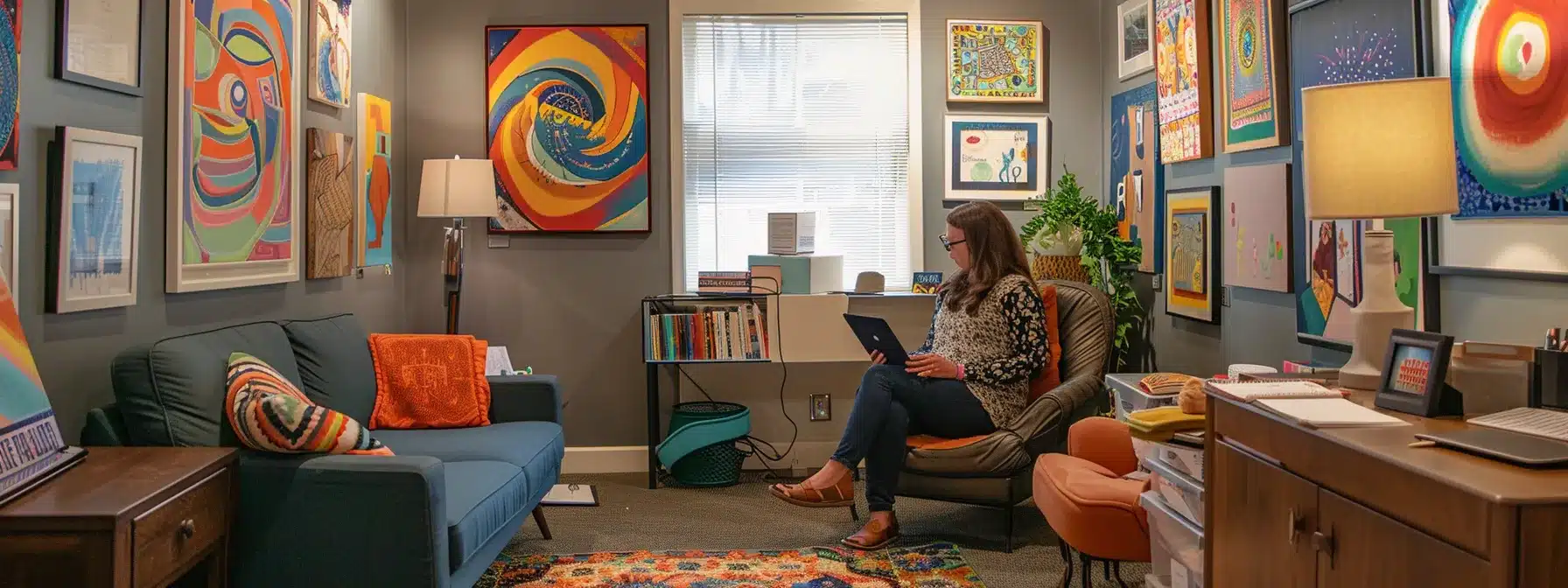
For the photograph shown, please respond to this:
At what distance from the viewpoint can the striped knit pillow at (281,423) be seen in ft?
9.17

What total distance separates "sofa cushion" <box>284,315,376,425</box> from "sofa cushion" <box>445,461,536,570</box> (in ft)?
1.78

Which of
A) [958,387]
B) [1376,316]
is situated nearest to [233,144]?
[958,387]

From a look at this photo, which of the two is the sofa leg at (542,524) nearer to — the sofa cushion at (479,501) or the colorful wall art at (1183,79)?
the sofa cushion at (479,501)

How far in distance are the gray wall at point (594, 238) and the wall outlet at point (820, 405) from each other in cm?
22

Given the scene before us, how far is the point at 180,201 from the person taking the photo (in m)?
3.25

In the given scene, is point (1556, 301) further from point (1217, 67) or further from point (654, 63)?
→ point (654, 63)

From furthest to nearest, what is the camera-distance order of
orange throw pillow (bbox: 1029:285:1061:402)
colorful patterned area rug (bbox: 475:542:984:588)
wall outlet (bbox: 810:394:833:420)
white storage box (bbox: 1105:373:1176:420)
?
wall outlet (bbox: 810:394:833:420) < orange throw pillow (bbox: 1029:285:1061:402) < colorful patterned area rug (bbox: 475:542:984:588) < white storage box (bbox: 1105:373:1176:420)

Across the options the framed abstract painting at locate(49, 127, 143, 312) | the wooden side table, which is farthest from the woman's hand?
the framed abstract painting at locate(49, 127, 143, 312)

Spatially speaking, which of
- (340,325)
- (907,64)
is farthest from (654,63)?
(340,325)

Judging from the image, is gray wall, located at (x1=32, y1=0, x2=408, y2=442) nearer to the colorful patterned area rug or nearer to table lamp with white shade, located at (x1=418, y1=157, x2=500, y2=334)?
table lamp with white shade, located at (x1=418, y1=157, x2=500, y2=334)

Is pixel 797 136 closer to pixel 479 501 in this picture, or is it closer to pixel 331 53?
pixel 331 53

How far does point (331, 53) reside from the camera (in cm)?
430

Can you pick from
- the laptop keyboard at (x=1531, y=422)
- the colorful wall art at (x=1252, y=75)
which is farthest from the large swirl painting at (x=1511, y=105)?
the colorful wall art at (x=1252, y=75)

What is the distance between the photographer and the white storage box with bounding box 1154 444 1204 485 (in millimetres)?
2549
